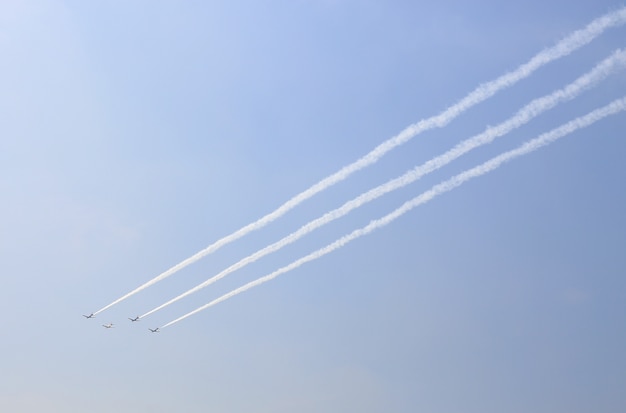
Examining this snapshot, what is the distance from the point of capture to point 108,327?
57.3m

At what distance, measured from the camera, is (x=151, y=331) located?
56.4m

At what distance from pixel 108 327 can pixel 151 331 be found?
7.05 m
